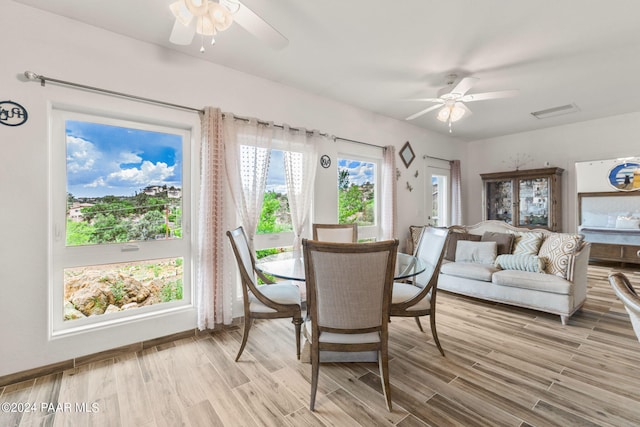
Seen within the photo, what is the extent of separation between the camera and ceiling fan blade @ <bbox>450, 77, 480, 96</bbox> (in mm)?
2623

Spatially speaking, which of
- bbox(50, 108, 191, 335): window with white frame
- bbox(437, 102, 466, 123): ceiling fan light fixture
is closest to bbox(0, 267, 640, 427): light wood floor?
bbox(50, 108, 191, 335): window with white frame

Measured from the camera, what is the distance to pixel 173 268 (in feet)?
8.80

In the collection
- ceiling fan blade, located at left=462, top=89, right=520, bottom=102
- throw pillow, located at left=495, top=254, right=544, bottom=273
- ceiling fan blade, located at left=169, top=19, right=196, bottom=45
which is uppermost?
ceiling fan blade, located at left=169, top=19, right=196, bottom=45

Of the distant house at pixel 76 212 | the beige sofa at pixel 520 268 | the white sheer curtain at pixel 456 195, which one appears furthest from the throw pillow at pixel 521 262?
the distant house at pixel 76 212

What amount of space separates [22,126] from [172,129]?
98 centimetres

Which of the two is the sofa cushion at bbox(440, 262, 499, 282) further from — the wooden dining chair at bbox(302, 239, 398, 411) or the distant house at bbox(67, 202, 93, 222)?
the distant house at bbox(67, 202, 93, 222)

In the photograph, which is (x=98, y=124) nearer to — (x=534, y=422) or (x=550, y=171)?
(x=534, y=422)

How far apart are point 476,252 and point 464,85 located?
6.74 ft

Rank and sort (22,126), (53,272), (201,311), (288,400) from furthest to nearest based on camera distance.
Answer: (201,311) < (53,272) < (22,126) < (288,400)

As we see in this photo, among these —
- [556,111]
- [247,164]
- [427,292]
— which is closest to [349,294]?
[427,292]

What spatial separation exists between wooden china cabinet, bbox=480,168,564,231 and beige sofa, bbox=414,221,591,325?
1.95 m

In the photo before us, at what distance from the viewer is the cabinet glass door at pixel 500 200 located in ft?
18.1

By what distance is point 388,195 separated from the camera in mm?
4223

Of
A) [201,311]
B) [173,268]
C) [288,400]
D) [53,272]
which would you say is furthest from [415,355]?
[53,272]
